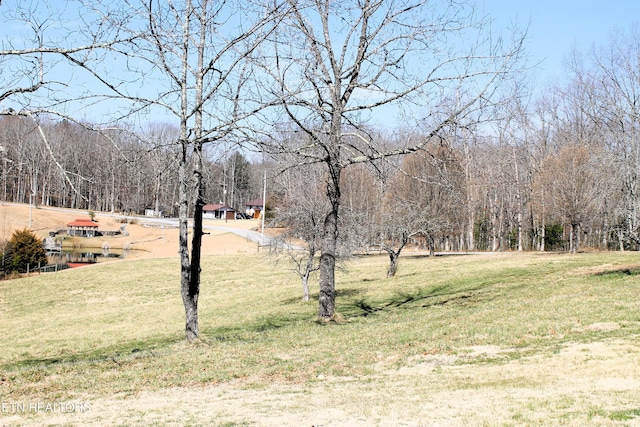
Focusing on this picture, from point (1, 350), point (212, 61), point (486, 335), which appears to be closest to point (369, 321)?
point (486, 335)

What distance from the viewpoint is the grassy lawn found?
22.2 ft

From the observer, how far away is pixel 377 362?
10109 mm

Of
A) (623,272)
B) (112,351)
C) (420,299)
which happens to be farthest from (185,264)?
(623,272)

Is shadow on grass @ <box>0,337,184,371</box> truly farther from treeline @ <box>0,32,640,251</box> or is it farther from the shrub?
the shrub

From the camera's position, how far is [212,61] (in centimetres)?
1142

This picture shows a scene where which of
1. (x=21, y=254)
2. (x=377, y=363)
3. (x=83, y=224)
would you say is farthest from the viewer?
(x=83, y=224)

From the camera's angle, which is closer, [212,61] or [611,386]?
[611,386]

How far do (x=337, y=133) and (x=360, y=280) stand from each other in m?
16.8

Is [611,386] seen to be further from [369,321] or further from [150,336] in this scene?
[150,336]

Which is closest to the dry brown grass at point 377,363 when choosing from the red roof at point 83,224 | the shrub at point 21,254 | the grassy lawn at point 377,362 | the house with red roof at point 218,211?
the grassy lawn at point 377,362

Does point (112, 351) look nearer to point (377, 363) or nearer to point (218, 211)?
point (377, 363)

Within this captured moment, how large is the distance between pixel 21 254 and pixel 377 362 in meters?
44.6

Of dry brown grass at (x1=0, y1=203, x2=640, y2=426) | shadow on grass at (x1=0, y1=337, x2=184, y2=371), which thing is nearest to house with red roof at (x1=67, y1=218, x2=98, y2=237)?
dry brown grass at (x1=0, y1=203, x2=640, y2=426)

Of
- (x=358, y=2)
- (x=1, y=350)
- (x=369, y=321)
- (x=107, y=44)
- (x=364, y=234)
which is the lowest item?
(x=1, y=350)
